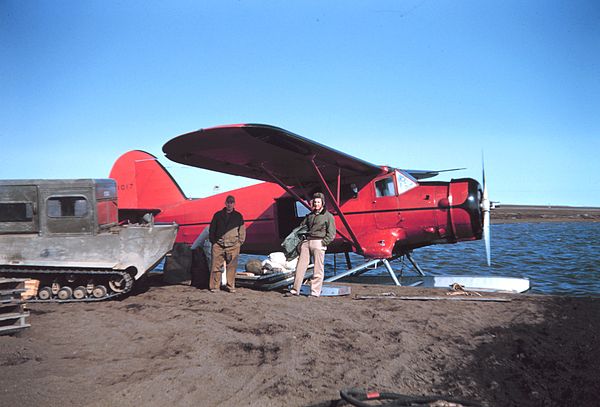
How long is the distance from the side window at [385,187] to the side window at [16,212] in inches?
270

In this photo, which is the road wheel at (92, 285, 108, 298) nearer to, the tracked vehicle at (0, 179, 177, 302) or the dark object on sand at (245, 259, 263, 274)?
the tracked vehicle at (0, 179, 177, 302)

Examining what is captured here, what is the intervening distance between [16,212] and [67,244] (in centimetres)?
104

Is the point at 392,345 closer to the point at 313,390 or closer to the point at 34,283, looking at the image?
the point at 313,390

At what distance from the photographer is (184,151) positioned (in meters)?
7.94

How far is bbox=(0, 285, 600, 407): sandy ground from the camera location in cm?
358

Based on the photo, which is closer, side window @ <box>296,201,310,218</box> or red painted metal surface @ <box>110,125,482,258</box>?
red painted metal surface @ <box>110,125,482,258</box>

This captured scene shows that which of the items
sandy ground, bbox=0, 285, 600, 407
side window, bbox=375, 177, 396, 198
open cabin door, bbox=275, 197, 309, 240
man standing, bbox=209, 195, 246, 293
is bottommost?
sandy ground, bbox=0, 285, 600, 407

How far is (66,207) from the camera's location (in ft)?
24.8

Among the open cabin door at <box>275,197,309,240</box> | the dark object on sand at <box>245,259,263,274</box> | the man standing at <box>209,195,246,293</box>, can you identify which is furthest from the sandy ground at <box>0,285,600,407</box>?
the open cabin door at <box>275,197,309,240</box>

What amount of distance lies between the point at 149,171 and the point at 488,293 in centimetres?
985

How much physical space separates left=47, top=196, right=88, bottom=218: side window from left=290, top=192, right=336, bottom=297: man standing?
396 centimetres

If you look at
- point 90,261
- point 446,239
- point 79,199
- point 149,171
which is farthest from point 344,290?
point 149,171

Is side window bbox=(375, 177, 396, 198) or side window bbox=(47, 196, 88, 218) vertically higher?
side window bbox=(375, 177, 396, 198)

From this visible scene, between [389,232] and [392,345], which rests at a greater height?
[389,232]
